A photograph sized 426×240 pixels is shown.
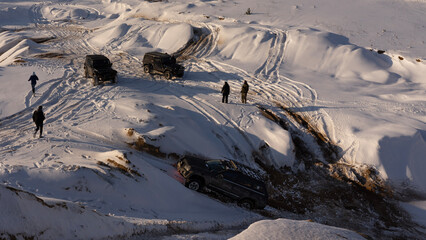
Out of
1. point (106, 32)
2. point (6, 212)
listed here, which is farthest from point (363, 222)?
point (106, 32)

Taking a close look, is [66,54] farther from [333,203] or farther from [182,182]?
[333,203]

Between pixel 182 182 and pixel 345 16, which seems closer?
pixel 182 182

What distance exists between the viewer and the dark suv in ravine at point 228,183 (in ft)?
40.1

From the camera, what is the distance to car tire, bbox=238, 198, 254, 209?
1247 cm

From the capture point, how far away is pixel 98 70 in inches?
803

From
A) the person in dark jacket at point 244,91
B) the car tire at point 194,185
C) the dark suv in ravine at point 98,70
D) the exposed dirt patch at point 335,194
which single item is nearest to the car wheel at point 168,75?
the dark suv in ravine at point 98,70

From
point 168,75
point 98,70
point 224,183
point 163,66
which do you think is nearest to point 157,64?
point 163,66

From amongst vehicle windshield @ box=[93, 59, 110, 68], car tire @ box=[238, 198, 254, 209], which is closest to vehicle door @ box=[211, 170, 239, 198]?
car tire @ box=[238, 198, 254, 209]

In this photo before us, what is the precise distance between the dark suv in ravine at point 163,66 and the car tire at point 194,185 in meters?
11.7

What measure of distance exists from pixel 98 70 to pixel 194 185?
38.8 ft

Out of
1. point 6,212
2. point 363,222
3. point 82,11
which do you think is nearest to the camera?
point 6,212

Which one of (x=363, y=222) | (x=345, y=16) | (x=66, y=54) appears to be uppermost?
(x=345, y=16)

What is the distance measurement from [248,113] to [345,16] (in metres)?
20.9

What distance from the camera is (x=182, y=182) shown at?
12.4 m
